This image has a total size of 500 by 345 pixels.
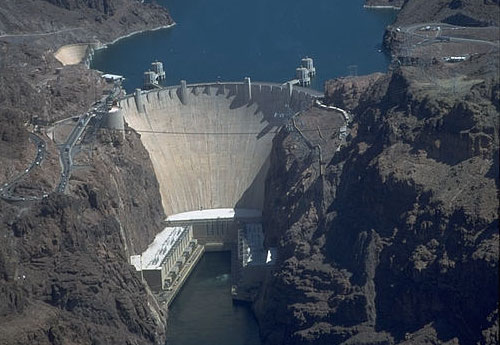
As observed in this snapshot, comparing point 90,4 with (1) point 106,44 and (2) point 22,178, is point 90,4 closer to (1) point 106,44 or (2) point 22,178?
(1) point 106,44

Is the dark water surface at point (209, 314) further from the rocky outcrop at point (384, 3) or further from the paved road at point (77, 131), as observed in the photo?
the rocky outcrop at point (384, 3)

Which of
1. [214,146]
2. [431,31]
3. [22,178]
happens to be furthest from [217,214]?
[431,31]

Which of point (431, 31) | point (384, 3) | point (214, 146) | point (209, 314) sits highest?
point (431, 31)

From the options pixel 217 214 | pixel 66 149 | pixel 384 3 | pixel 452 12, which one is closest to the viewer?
pixel 66 149

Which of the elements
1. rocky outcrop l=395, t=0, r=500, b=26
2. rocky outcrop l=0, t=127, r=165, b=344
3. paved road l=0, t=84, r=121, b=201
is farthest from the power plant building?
rocky outcrop l=395, t=0, r=500, b=26

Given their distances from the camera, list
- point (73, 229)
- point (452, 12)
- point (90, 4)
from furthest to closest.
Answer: point (90, 4) < point (452, 12) < point (73, 229)

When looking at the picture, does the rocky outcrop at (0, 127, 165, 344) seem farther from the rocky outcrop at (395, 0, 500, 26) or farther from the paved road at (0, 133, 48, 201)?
the rocky outcrop at (395, 0, 500, 26)
